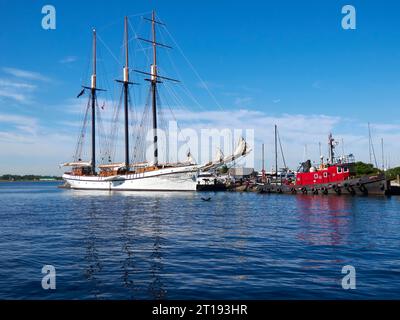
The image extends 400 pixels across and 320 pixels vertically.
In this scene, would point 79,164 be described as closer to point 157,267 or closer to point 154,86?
point 154,86

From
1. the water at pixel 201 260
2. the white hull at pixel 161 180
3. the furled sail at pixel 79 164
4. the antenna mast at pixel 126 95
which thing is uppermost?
the antenna mast at pixel 126 95

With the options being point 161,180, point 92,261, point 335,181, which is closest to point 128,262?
point 92,261

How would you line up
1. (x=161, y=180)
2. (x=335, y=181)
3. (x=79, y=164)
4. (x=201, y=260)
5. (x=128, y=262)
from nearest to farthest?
(x=128, y=262) < (x=201, y=260) < (x=335, y=181) < (x=161, y=180) < (x=79, y=164)

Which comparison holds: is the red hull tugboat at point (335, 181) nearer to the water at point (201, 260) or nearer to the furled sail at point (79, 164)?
the water at point (201, 260)

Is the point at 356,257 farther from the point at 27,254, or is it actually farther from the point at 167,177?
the point at 167,177

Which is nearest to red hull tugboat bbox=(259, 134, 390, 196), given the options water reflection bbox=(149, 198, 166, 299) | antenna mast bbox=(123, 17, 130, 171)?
antenna mast bbox=(123, 17, 130, 171)

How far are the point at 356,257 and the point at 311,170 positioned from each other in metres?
64.8

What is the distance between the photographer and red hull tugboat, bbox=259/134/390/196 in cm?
6906

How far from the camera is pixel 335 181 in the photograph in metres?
73.8

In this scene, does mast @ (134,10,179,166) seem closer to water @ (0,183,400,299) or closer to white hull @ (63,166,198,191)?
white hull @ (63,166,198,191)

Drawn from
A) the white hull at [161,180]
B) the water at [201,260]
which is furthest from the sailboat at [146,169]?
the water at [201,260]

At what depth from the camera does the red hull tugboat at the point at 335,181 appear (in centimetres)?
6906

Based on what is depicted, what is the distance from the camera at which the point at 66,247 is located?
21.9 metres
